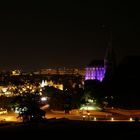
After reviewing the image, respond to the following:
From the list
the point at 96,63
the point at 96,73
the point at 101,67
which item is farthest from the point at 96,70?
the point at 96,63

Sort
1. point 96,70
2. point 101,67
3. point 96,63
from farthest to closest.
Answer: point 96,63, point 96,70, point 101,67

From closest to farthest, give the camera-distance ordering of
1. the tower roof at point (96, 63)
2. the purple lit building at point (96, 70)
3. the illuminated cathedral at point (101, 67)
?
the illuminated cathedral at point (101, 67) → the purple lit building at point (96, 70) → the tower roof at point (96, 63)

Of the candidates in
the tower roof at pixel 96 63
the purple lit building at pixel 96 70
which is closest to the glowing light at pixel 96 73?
the purple lit building at pixel 96 70

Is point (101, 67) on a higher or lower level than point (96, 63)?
lower

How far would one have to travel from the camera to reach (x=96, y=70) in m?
110

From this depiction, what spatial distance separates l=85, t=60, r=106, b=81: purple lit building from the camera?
10671 cm

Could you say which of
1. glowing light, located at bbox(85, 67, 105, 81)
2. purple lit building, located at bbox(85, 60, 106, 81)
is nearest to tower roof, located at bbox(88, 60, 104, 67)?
purple lit building, located at bbox(85, 60, 106, 81)

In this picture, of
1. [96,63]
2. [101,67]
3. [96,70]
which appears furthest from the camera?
[96,63]

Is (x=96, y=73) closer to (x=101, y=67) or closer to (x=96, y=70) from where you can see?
(x=96, y=70)

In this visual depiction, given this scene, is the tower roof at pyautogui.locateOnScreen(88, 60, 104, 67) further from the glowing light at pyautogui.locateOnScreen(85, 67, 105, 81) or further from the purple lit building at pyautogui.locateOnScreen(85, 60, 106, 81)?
the glowing light at pyautogui.locateOnScreen(85, 67, 105, 81)

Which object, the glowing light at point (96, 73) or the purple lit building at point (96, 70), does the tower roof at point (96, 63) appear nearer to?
the purple lit building at point (96, 70)

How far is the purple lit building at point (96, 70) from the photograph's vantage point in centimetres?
10671

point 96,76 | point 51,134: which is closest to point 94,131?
point 51,134

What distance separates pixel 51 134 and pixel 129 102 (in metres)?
41.2
